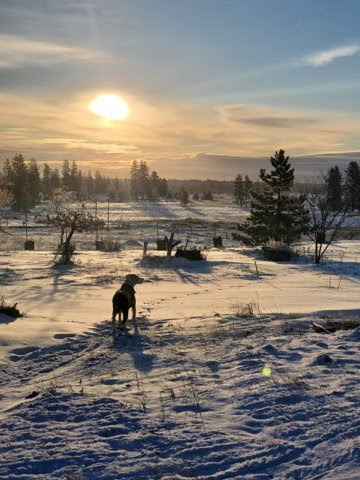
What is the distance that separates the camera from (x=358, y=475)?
3.30 m

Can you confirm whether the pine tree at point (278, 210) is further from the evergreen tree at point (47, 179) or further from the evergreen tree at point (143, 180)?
the evergreen tree at point (143, 180)

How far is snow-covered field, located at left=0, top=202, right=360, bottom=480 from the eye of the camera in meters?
3.61

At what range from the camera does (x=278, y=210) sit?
111 ft

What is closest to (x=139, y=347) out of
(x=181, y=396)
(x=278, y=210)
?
(x=181, y=396)

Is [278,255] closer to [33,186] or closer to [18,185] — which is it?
[18,185]

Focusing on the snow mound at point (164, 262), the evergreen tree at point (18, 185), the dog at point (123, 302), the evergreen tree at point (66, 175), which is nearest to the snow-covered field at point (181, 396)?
the dog at point (123, 302)

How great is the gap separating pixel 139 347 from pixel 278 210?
93.4ft

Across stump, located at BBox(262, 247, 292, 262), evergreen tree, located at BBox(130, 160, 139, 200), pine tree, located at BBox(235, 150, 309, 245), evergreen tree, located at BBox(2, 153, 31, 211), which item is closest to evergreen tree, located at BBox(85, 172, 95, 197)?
evergreen tree, located at BBox(130, 160, 139, 200)

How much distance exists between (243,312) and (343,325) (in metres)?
2.20

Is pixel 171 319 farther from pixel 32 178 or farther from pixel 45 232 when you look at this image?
pixel 32 178

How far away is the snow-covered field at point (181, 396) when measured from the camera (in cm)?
361

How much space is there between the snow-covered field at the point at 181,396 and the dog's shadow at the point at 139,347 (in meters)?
0.03

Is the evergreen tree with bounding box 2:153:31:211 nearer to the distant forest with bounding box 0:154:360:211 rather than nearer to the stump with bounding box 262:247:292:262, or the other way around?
the distant forest with bounding box 0:154:360:211

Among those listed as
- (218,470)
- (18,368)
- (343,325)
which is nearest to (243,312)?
(343,325)
